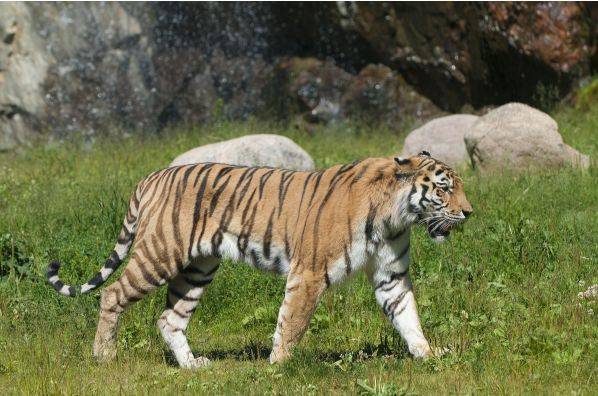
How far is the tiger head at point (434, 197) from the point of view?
252 inches

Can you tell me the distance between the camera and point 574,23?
48.3ft

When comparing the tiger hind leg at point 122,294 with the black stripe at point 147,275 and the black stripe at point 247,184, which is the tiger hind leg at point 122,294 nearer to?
the black stripe at point 147,275

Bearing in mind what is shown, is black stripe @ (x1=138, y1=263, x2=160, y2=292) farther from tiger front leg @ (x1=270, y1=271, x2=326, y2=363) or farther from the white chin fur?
the white chin fur

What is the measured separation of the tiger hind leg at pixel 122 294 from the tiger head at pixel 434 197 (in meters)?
1.76

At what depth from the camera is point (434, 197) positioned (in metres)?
6.40

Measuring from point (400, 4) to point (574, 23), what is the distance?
2672mm

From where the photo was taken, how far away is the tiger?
639cm

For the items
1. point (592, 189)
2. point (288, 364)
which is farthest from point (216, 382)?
point (592, 189)

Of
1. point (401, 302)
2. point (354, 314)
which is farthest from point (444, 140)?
point (401, 302)

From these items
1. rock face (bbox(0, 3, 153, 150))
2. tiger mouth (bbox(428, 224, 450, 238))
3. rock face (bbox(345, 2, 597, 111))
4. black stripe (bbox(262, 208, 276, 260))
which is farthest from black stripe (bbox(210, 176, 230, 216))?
rock face (bbox(0, 3, 153, 150))

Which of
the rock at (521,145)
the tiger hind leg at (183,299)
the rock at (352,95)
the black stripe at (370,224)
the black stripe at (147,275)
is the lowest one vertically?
the rock at (352,95)

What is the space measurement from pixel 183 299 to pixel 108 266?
0.56 metres

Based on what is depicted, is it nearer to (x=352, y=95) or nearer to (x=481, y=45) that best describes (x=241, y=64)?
(x=352, y=95)

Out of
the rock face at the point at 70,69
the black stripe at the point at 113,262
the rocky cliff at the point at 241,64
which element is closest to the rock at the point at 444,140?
the rocky cliff at the point at 241,64
